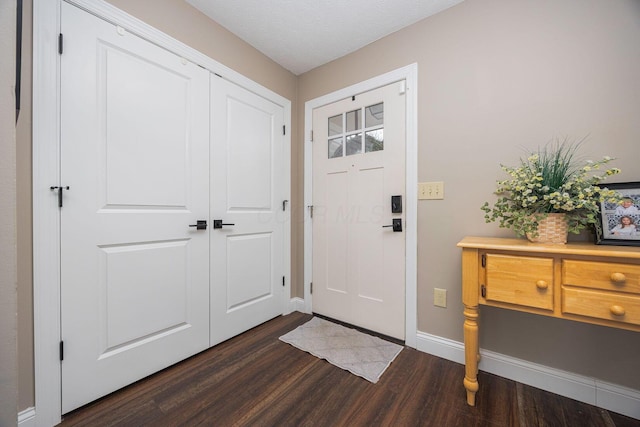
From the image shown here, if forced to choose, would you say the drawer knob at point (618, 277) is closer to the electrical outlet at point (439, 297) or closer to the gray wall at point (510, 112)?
the gray wall at point (510, 112)

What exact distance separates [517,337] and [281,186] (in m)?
2.05

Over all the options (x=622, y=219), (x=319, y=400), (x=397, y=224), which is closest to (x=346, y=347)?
(x=319, y=400)

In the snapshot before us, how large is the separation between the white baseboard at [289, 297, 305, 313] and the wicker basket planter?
1.96m

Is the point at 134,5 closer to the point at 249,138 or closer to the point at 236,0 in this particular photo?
the point at 236,0

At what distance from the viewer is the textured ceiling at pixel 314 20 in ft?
5.50

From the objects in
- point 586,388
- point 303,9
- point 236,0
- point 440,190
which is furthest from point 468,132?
point 236,0

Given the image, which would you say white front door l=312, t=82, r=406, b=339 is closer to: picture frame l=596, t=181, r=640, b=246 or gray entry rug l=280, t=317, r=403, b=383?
gray entry rug l=280, t=317, r=403, b=383

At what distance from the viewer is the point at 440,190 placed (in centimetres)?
173

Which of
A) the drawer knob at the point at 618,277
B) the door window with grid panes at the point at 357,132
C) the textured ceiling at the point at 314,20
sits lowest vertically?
the drawer knob at the point at 618,277

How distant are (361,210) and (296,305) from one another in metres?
1.20

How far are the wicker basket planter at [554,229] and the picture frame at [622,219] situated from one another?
15 centimetres

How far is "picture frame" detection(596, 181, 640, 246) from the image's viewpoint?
1.16 metres

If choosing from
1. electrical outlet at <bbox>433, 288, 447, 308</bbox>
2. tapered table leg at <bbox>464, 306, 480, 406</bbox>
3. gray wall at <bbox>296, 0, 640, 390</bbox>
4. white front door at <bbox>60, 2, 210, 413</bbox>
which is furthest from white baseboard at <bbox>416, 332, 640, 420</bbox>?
white front door at <bbox>60, 2, 210, 413</bbox>

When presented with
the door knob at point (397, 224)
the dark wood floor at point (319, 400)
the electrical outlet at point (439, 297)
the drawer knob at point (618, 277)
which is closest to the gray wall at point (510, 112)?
the electrical outlet at point (439, 297)
